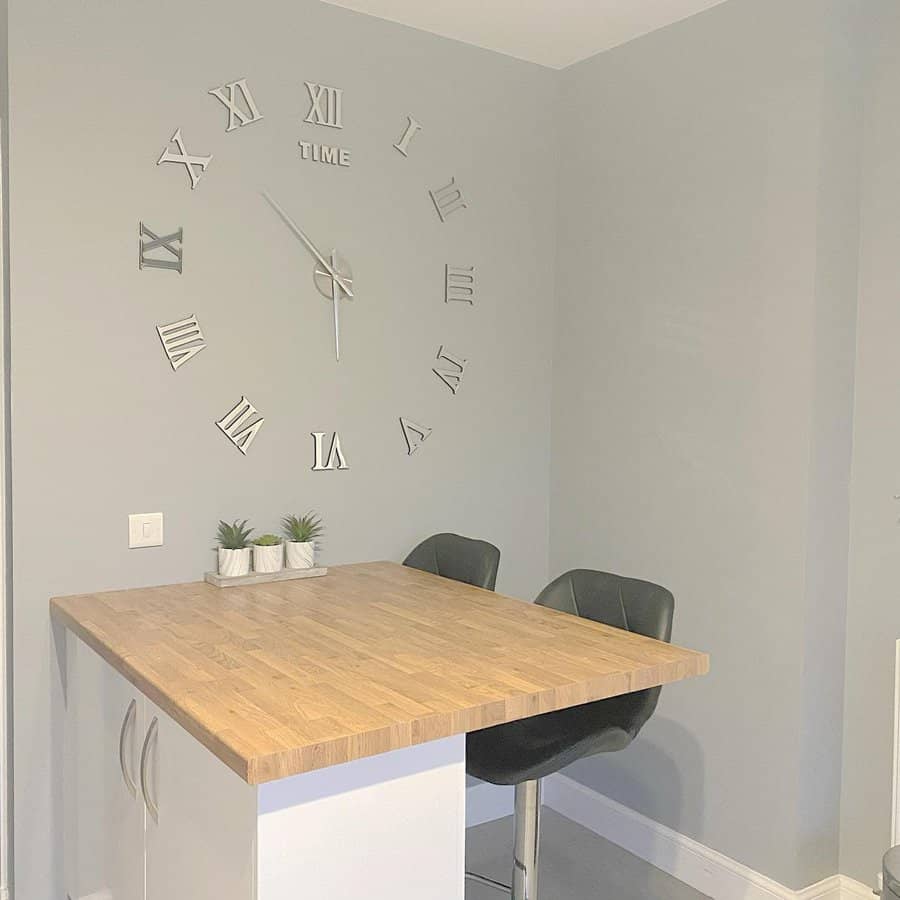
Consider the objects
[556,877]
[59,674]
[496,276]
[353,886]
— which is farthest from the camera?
[496,276]

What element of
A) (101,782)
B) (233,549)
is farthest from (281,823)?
(233,549)

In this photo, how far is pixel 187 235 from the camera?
259 cm

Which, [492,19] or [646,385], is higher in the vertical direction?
[492,19]

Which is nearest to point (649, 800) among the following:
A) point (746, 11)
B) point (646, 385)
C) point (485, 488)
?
point (485, 488)

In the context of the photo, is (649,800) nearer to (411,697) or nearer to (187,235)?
(411,697)

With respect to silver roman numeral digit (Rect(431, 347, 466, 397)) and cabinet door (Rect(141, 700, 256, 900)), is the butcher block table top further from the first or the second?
silver roman numeral digit (Rect(431, 347, 466, 397))

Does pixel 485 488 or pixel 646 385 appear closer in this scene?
pixel 646 385

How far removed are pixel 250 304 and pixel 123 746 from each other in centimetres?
126

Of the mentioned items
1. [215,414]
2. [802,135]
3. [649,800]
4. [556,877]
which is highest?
[802,135]

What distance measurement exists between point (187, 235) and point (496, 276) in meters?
1.10

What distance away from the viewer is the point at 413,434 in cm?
306

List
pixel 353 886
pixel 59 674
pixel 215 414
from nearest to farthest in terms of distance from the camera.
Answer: pixel 353 886 < pixel 59 674 < pixel 215 414

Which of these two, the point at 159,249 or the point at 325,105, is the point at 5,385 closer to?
the point at 159,249

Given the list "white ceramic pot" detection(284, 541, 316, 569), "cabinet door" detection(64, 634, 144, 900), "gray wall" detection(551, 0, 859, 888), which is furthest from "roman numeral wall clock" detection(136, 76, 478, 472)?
"cabinet door" detection(64, 634, 144, 900)
